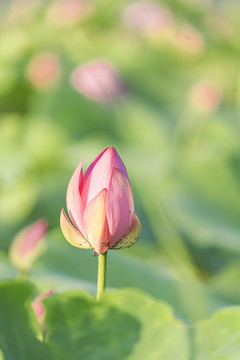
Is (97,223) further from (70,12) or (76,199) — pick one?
(70,12)

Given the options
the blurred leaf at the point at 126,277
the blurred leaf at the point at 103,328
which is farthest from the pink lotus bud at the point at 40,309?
the blurred leaf at the point at 126,277

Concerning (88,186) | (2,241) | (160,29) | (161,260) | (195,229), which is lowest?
(2,241)

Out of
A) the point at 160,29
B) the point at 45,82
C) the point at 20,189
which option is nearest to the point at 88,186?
the point at 20,189

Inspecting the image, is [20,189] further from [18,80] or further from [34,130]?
[18,80]

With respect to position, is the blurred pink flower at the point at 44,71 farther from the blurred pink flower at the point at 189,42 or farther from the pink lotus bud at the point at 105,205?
the pink lotus bud at the point at 105,205

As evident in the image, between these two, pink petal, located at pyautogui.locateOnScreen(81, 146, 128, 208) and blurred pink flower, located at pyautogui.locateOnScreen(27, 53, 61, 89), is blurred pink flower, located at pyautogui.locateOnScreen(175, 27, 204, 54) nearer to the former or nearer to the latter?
blurred pink flower, located at pyautogui.locateOnScreen(27, 53, 61, 89)

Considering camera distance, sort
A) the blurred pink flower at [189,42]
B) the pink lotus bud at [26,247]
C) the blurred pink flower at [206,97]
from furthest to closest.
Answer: the blurred pink flower at [189,42] < the blurred pink flower at [206,97] < the pink lotus bud at [26,247]

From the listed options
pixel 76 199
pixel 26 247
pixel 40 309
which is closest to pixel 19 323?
pixel 40 309
